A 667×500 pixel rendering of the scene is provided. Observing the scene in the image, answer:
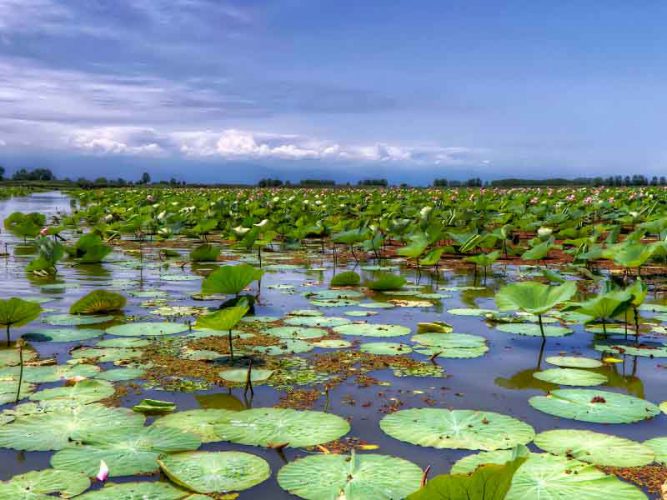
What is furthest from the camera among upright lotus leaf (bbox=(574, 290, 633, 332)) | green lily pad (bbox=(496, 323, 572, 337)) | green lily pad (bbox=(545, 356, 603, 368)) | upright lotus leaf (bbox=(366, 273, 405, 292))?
upright lotus leaf (bbox=(366, 273, 405, 292))

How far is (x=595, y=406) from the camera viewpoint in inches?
112

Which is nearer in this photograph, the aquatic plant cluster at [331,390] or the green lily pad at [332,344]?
the aquatic plant cluster at [331,390]

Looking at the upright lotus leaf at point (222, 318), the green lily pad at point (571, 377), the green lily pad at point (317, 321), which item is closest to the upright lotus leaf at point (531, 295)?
the green lily pad at point (571, 377)

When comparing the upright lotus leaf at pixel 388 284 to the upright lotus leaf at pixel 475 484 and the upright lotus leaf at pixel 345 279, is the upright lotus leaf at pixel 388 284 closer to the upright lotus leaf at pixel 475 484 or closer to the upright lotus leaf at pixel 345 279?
the upright lotus leaf at pixel 345 279

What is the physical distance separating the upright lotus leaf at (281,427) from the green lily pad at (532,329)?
205cm

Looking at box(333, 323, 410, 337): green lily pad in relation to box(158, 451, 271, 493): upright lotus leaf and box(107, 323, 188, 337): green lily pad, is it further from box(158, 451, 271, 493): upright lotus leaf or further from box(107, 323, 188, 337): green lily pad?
box(158, 451, 271, 493): upright lotus leaf

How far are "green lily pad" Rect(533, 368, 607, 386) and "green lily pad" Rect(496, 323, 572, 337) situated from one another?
825 millimetres

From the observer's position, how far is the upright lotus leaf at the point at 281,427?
244cm

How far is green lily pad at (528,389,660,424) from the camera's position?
2.73 m

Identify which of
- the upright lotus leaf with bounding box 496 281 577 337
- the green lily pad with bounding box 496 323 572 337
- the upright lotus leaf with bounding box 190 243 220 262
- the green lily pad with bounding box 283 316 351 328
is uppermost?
the upright lotus leaf with bounding box 496 281 577 337

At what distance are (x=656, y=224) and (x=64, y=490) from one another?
7520mm

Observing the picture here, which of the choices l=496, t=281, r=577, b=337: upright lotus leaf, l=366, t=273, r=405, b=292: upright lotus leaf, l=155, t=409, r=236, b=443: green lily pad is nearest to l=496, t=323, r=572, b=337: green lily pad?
l=496, t=281, r=577, b=337: upright lotus leaf

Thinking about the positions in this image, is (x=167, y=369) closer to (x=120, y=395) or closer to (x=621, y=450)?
(x=120, y=395)

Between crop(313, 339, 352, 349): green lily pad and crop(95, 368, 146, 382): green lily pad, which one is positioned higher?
crop(313, 339, 352, 349): green lily pad
